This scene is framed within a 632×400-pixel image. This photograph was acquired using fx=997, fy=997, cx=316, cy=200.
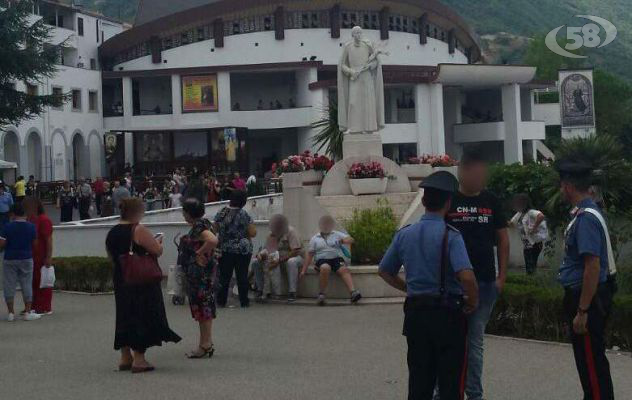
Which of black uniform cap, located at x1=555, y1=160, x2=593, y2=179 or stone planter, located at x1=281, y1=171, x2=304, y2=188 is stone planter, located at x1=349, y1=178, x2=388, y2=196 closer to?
stone planter, located at x1=281, y1=171, x2=304, y2=188

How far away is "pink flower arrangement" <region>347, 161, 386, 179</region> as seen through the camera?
1689 centimetres

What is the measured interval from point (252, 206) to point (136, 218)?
19.0 meters

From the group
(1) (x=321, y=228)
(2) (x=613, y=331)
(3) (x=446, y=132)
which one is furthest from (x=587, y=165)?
(3) (x=446, y=132)

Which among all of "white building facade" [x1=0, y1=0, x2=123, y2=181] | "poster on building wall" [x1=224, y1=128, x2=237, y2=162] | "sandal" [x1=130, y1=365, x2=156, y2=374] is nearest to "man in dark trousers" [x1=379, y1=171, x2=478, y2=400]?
"sandal" [x1=130, y1=365, x2=156, y2=374]

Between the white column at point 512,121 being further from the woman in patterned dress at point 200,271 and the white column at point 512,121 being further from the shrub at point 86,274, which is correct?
the woman in patterned dress at point 200,271

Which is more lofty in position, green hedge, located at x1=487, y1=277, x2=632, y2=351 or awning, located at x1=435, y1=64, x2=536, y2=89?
awning, located at x1=435, y1=64, x2=536, y2=89

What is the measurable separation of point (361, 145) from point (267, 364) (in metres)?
8.78

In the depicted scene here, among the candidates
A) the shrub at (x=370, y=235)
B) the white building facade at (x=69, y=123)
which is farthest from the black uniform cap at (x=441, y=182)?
the white building facade at (x=69, y=123)

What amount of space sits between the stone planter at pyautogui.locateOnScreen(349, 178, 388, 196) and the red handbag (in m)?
8.12

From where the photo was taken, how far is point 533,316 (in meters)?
10.6

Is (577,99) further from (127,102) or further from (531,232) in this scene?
(127,102)

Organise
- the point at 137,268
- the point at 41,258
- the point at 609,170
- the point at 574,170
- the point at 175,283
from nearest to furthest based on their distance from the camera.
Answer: the point at 574,170
the point at 137,268
the point at 41,258
the point at 175,283
the point at 609,170

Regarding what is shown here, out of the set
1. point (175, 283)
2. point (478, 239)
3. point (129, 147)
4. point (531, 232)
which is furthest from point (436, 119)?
point (478, 239)

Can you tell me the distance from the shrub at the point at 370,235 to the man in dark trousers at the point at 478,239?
776 cm
